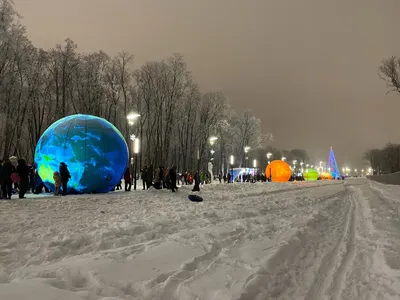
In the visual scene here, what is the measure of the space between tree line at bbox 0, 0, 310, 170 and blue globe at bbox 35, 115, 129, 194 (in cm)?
1340

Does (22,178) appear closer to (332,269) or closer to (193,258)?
(193,258)

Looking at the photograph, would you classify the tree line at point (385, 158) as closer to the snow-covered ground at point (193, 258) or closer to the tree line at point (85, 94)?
the tree line at point (85, 94)

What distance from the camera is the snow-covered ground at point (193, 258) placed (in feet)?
13.5

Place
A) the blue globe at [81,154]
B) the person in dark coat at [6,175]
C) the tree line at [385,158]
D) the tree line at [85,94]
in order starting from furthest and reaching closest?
the tree line at [385,158], the tree line at [85,94], the blue globe at [81,154], the person in dark coat at [6,175]

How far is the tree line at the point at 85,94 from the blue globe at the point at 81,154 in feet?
44.0

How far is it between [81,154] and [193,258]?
44.2 ft

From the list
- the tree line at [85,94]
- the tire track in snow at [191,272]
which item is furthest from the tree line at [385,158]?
the tire track in snow at [191,272]

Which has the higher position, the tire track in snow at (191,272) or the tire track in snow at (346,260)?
the tire track in snow at (191,272)

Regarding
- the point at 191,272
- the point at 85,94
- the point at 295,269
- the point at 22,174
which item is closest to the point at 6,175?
the point at 22,174

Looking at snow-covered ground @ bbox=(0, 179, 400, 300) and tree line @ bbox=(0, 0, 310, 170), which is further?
tree line @ bbox=(0, 0, 310, 170)

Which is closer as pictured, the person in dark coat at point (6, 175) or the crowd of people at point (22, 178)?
the person in dark coat at point (6, 175)

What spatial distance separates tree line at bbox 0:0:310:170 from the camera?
30.2 meters

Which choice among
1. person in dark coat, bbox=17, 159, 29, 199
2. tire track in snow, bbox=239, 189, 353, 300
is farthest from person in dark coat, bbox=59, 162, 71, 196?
tire track in snow, bbox=239, 189, 353, 300

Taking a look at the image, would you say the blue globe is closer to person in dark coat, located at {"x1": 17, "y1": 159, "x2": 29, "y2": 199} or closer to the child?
the child
